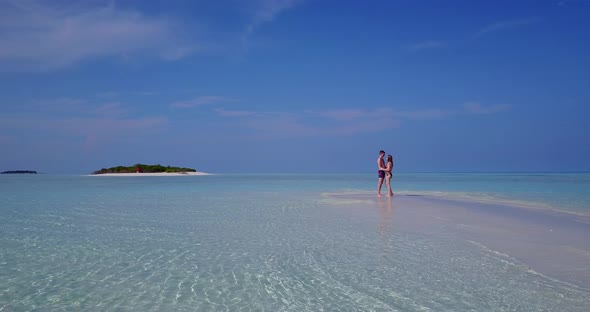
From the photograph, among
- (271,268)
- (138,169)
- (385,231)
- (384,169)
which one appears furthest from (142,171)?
(271,268)

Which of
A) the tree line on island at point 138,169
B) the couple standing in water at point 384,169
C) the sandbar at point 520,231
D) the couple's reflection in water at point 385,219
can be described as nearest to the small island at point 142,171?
the tree line on island at point 138,169

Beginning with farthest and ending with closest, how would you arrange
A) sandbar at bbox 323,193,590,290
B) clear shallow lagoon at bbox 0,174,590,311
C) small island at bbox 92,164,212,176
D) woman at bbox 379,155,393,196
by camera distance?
small island at bbox 92,164,212,176
woman at bbox 379,155,393,196
sandbar at bbox 323,193,590,290
clear shallow lagoon at bbox 0,174,590,311

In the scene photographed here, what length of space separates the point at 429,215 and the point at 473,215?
140 centimetres

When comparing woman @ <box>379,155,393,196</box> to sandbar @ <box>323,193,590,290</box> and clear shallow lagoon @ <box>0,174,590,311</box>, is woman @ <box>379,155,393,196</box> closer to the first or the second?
sandbar @ <box>323,193,590,290</box>

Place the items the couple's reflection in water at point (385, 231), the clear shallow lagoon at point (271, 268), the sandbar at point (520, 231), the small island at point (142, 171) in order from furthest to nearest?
the small island at point (142, 171) → the couple's reflection in water at point (385, 231) → the sandbar at point (520, 231) → the clear shallow lagoon at point (271, 268)

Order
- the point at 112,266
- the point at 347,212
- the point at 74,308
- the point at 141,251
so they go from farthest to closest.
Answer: the point at 347,212
the point at 141,251
the point at 112,266
the point at 74,308

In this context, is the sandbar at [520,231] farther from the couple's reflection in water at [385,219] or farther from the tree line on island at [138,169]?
the tree line on island at [138,169]

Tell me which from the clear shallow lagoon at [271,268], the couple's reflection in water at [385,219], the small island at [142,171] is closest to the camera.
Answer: the clear shallow lagoon at [271,268]

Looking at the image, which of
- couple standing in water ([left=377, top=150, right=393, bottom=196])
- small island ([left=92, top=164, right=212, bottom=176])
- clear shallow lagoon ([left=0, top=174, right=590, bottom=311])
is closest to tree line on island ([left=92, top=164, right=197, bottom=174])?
small island ([left=92, top=164, right=212, bottom=176])

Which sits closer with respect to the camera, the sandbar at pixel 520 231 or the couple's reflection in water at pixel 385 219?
the sandbar at pixel 520 231

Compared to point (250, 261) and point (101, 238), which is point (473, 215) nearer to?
point (250, 261)

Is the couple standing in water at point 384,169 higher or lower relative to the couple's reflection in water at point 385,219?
higher

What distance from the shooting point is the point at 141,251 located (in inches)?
306

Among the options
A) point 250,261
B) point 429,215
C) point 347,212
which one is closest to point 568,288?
point 250,261
